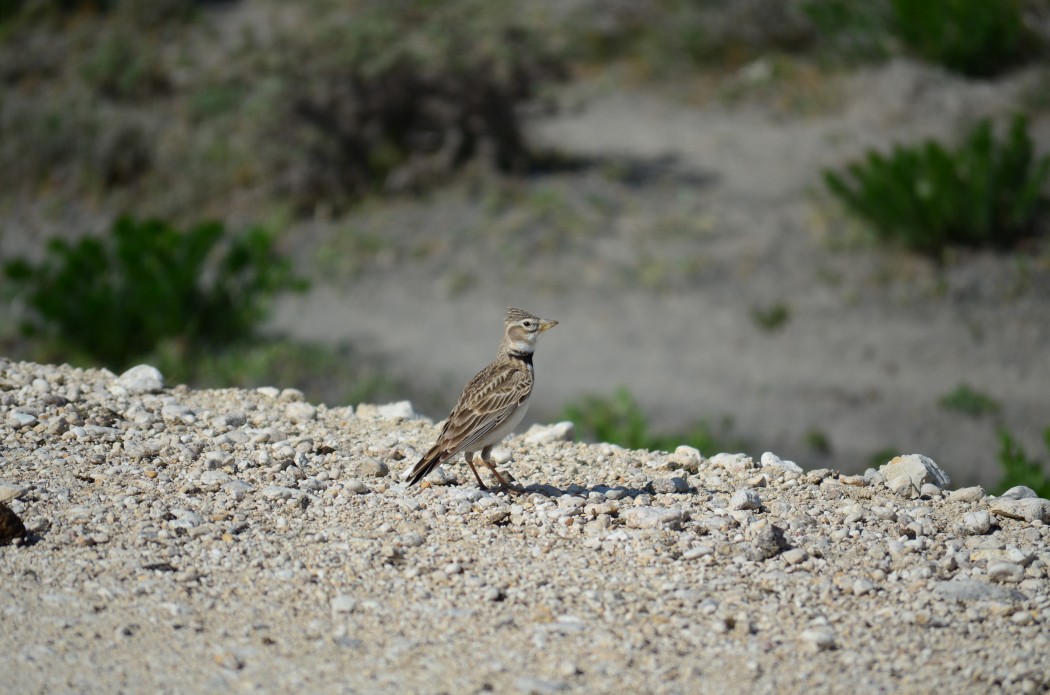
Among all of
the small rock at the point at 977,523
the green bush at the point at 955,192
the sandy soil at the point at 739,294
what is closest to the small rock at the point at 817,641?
the small rock at the point at 977,523

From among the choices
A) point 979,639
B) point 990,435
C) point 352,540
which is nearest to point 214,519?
point 352,540

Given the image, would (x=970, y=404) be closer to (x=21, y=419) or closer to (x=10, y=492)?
(x=21, y=419)

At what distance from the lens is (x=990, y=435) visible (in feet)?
33.6

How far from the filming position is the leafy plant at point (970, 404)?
10562 millimetres

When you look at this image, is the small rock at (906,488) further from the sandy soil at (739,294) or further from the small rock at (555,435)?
the sandy soil at (739,294)

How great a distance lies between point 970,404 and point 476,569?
7376mm

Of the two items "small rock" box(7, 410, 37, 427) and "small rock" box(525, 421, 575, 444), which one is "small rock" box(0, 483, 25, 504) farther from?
"small rock" box(525, 421, 575, 444)

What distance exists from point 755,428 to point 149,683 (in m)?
7.57

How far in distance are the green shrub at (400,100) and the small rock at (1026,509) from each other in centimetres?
1110

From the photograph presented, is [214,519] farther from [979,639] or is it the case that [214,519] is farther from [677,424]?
[677,424]

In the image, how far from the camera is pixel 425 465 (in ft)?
16.5

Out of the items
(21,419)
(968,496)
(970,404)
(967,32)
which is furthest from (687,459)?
(967,32)

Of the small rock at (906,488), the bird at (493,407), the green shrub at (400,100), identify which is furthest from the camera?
the green shrub at (400,100)

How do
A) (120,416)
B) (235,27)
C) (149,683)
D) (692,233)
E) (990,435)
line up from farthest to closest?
(235,27) → (692,233) → (990,435) → (120,416) → (149,683)
